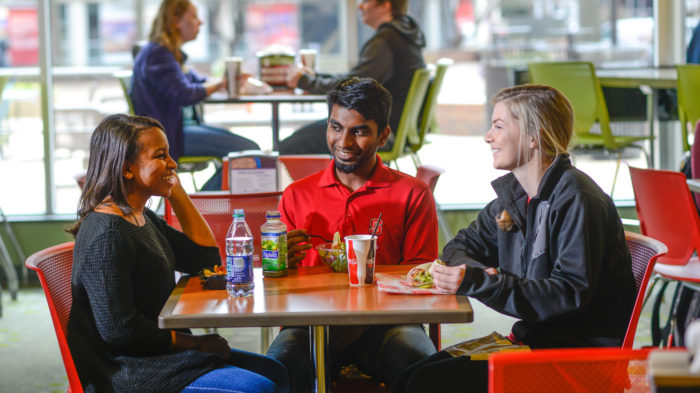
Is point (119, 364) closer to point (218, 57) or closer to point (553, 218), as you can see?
point (553, 218)

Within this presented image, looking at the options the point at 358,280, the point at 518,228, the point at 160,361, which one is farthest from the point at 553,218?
the point at 160,361

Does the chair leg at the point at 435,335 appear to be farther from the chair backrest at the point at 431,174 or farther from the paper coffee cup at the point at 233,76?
the paper coffee cup at the point at 233,76

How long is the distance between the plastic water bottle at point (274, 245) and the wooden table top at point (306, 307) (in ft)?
0.27

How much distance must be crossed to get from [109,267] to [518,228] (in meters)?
1.07

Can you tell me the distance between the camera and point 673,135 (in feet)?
20.1

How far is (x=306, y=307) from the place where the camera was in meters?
2.06

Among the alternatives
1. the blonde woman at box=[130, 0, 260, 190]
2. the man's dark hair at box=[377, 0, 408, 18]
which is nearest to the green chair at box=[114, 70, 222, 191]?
the blonde woman at box=[130, 0, 260, 190]

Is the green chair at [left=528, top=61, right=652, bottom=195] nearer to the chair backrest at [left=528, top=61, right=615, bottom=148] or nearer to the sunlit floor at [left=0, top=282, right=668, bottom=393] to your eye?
the chair backrest at [left=528, top=61, right=615, bottom=148]

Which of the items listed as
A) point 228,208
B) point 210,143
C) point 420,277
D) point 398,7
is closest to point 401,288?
point 420,277

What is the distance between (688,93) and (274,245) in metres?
3.46

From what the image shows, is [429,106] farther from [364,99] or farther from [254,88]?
[364,99]

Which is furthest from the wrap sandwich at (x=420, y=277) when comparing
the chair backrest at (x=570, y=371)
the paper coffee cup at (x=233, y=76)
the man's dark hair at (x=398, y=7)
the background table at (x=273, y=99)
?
the man's dark hair at (x=398, y=7)

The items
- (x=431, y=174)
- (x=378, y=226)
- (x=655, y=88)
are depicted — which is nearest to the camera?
(x=378, y=226)

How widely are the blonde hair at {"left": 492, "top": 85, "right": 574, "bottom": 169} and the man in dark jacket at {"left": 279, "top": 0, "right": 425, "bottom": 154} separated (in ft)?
8.03
